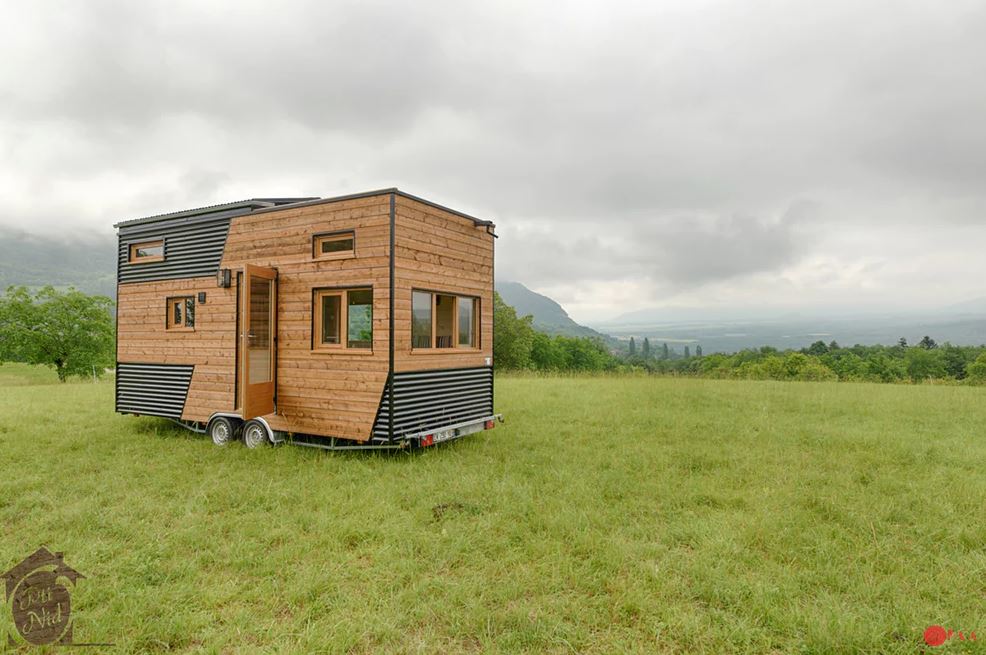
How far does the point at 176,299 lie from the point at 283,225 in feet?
10.8

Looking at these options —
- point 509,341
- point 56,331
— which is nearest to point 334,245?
point 56,331

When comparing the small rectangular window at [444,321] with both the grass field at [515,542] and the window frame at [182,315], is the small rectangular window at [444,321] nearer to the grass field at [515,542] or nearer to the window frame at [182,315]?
the grass field at [515,542]

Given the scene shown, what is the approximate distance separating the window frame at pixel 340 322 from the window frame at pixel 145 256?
14.0ft

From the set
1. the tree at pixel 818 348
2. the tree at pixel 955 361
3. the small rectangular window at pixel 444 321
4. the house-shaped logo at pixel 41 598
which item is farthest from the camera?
the tree at pixel 818 348

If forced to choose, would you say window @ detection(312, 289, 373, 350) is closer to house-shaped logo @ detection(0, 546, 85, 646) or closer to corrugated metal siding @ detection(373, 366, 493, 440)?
corrugated metal siding @ detection(373, 366, 493, 440)

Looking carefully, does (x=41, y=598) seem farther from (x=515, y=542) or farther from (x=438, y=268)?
(x=438, y=268)

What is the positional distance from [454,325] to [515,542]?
5080 mm

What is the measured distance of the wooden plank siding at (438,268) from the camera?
7.91 m

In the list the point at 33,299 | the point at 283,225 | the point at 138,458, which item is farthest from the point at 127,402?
the point at 33,299

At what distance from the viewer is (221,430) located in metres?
9.07

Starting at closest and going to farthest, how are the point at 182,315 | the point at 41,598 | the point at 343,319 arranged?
the point at 41,598, the point at 343,319, the point at 182,315

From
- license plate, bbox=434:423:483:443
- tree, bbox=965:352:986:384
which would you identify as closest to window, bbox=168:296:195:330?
license plate, bbox=434:423:483:443

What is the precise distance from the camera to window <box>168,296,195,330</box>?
982 cm

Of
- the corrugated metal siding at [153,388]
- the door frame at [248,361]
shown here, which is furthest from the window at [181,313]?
the door frame at [248,361]
